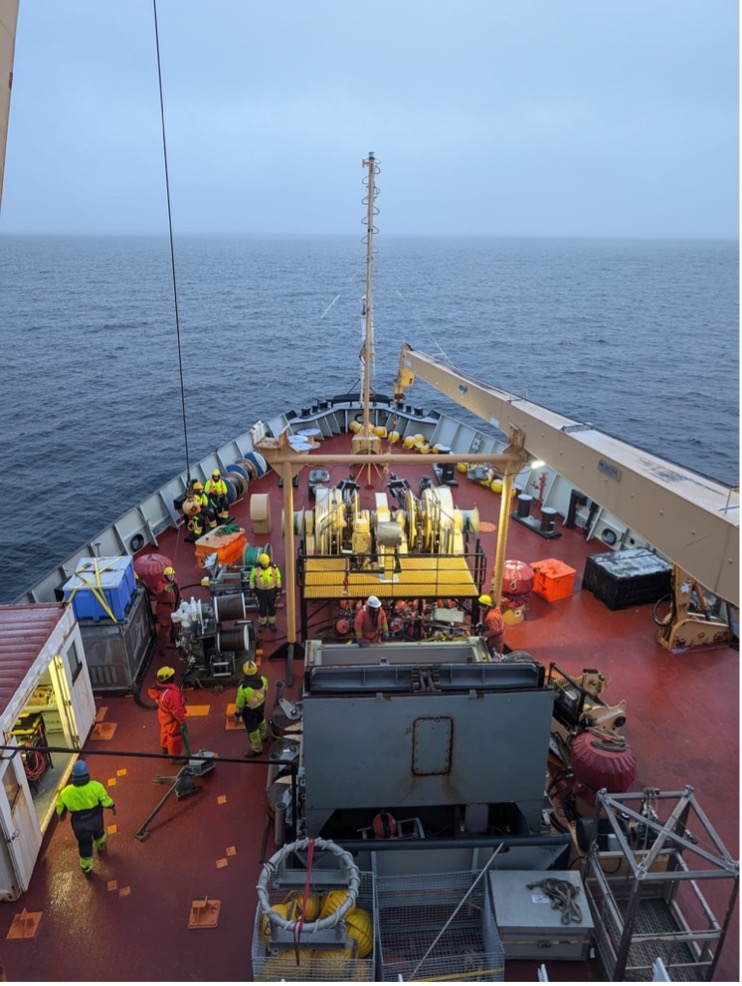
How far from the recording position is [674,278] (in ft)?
472

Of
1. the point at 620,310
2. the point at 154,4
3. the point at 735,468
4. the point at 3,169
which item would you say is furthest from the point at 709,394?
the point at 3,169

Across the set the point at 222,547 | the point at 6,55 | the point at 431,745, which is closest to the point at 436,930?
the point at 431,745

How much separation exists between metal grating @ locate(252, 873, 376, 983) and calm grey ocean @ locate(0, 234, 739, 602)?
19231 millimetres

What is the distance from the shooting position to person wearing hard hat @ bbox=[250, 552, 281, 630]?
40.6 ft

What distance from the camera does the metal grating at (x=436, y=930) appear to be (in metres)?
6.62

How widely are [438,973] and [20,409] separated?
146 feet

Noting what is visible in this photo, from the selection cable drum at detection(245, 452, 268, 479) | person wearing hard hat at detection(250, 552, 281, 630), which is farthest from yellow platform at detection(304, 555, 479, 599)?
cable drum at detection(245, 452, 268, 479)

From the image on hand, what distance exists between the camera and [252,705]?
9.38 metres

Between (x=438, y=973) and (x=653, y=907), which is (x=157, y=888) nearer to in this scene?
(x=438, y=973)

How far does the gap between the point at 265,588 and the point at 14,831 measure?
580 centimetres

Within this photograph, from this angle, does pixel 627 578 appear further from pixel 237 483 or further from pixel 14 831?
pixel 14 831

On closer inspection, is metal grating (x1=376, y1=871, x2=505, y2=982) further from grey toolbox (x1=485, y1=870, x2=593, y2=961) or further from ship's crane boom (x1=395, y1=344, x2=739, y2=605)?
ship's crane boom (x1=395, y1=344, x2=739, y2=605)

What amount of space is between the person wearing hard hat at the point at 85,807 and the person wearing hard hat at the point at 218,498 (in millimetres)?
9326

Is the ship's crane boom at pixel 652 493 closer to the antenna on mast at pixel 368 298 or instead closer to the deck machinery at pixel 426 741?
the deck machinery at pixel 426 741
